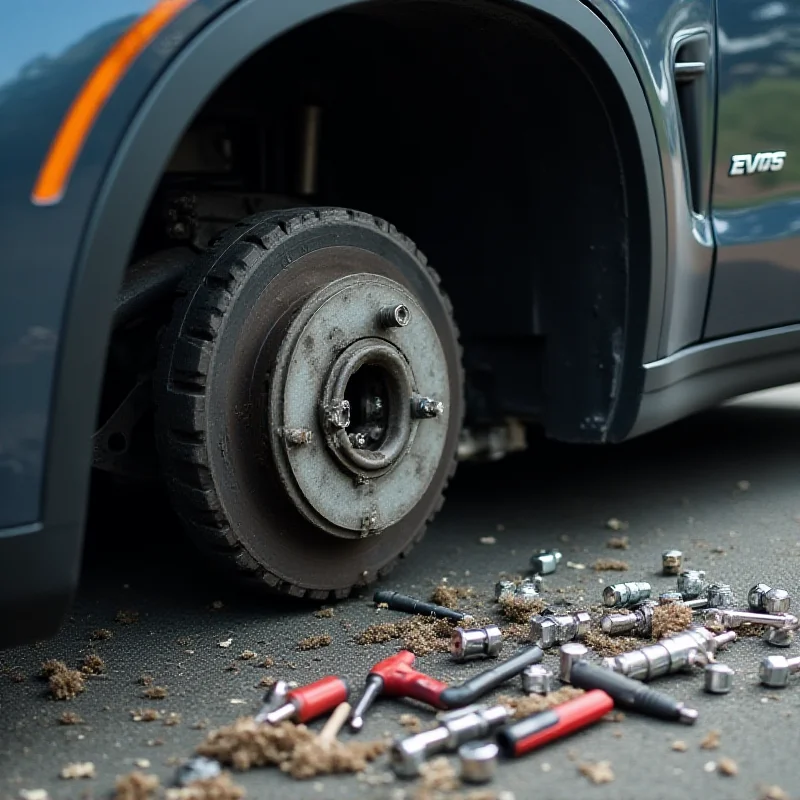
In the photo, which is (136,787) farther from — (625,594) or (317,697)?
(625,594)

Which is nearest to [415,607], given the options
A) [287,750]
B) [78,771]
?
[287,750]

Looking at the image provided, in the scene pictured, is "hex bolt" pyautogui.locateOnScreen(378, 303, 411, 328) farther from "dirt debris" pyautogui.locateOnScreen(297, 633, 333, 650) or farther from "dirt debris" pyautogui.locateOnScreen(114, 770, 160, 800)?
"dirt debris" pyautogui.locateOnScreen(114, 770, 160, 800)

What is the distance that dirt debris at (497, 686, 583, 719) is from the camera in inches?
59.7

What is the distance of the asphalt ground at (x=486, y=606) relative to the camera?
1.39 metres

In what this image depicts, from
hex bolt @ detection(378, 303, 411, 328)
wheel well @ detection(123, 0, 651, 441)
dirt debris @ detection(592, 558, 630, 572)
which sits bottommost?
dirt debris @ detection(592, 558, 630, 572)

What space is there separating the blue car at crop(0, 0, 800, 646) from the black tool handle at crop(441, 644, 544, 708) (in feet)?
1.38

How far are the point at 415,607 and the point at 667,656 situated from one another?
51cm

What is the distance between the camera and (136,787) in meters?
1.32

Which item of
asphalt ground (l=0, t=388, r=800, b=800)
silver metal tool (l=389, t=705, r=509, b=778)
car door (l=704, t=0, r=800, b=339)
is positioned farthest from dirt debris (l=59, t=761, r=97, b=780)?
car door (l=704, t=0, r=800, b=339)

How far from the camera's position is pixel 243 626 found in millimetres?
1956

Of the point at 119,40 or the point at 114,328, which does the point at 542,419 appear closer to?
the point at 114,328

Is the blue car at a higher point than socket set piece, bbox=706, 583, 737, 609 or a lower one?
higher

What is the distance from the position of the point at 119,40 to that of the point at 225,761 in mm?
933

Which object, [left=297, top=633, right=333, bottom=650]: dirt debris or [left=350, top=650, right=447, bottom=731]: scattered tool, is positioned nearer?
[left=350, top=650, right=447, bottom=731]: scattered tool
